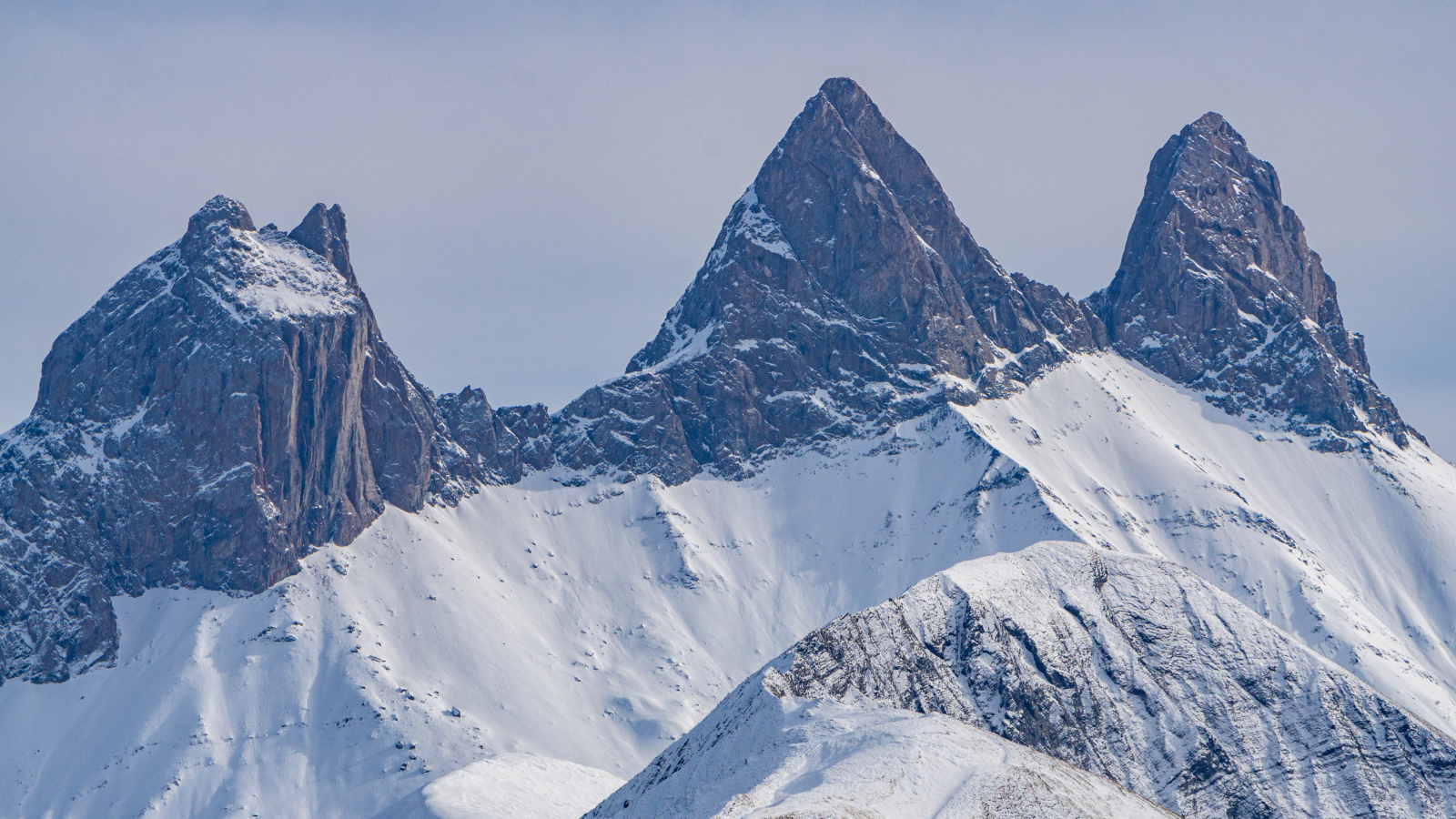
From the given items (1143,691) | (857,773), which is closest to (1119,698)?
(1143,691)

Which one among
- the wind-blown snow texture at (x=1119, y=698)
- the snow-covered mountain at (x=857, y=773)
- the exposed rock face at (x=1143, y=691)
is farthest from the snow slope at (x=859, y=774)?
the exposed rock face at (x=1143, y=691)

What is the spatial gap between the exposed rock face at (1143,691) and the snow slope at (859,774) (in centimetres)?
623

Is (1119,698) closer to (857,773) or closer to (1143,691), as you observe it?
(1143,691)

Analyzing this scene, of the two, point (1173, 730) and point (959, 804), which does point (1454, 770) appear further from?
point (959, 804)

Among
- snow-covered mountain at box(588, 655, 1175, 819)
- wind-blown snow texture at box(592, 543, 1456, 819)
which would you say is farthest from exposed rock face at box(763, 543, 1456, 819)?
snow-covered mountain at box(588, 655, 1175, 819)

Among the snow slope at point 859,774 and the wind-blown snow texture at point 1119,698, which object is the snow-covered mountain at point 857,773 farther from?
the wind-blown snow texture at point 1119,698

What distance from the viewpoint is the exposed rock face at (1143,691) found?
535 ft

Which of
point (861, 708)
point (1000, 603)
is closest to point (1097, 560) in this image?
point (1000, 603)

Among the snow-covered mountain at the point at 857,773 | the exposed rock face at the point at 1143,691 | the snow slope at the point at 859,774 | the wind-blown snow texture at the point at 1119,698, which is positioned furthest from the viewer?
the exposed rock face at the point at 1143,691

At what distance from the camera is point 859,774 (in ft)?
455

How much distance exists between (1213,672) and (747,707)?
151 ft

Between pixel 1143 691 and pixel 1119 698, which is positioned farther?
pixel 1143 691

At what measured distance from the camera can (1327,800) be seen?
534 ft

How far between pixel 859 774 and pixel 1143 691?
43255 millimetres
